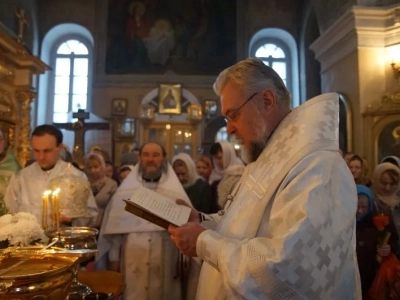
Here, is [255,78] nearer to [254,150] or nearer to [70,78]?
[254,150]

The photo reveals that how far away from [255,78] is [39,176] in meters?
1.78

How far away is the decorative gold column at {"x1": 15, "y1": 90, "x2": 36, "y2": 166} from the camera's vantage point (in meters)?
6.93

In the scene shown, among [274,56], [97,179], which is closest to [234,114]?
[97,179]

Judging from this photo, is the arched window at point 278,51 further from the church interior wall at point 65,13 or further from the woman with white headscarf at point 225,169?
the woman with white headscarf at point 225,169

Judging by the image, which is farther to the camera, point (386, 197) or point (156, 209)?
point (386, 197)

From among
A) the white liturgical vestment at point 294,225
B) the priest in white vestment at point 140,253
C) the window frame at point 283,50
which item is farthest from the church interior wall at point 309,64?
the white liturgical vestment at point 294,225

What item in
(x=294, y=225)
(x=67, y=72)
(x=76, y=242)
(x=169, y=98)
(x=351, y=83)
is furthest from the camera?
(x=67, y=72)

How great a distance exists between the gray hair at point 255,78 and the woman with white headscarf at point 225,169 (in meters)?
2.18

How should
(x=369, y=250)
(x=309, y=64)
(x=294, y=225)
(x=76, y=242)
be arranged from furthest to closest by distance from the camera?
(x=309, y=64)
(x=369, y=250)
(x=76, y=242)
(x=294, y=225)

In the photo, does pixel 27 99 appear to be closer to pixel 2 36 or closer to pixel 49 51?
pixel 2 36

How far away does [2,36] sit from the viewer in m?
6.14

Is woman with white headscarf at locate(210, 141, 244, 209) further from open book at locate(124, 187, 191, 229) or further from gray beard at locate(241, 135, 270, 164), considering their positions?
gray beard at locate(241, 135, 270, 164)

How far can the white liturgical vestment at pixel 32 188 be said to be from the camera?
102 inches

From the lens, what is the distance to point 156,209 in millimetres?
1791
